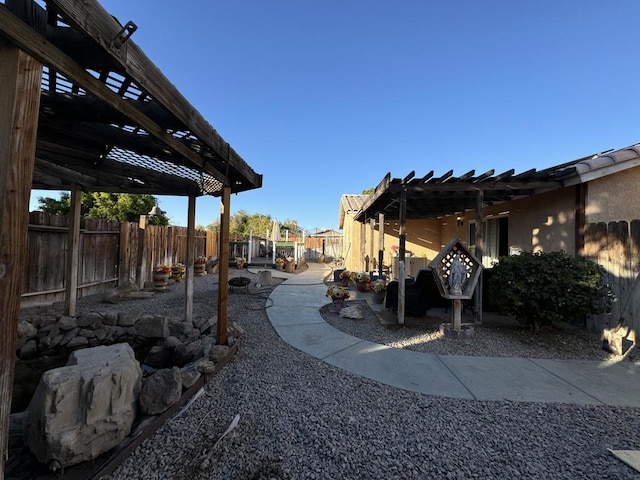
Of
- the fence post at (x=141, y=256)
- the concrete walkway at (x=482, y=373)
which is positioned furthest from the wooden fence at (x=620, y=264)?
the fence post at (x=141, y=256)

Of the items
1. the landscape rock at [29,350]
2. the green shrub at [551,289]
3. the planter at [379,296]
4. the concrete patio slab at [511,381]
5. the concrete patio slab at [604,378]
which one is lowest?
the landscape rock at [29,350]

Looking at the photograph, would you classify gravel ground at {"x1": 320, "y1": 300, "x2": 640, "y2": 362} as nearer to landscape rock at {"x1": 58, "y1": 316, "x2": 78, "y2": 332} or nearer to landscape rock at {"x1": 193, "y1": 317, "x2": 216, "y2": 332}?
landscape rock at {"x1": 193, "y1": 317, "x2": 216, "y2": 332}

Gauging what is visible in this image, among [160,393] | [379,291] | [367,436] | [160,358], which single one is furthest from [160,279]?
[367,436]

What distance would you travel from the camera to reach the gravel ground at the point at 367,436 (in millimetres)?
1810

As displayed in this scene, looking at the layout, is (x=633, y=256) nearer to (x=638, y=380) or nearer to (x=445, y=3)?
(x=638, y=380)

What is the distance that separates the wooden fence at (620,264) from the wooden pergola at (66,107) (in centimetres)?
594

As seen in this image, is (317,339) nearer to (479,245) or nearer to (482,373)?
(482,373)

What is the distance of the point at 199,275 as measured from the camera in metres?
11.3

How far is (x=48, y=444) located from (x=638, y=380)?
557cm

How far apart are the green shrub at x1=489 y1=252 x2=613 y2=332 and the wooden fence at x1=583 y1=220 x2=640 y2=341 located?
0.46 feet

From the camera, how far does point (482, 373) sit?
10.8 ft

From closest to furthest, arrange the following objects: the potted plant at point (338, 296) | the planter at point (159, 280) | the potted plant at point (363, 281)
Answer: the potted plant at point (338, 296) → the planter at point (159, 280) → the potted plant at point (363, 281)

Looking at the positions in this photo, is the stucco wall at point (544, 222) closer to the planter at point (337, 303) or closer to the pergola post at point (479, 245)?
the pergola post at point (479, 245)

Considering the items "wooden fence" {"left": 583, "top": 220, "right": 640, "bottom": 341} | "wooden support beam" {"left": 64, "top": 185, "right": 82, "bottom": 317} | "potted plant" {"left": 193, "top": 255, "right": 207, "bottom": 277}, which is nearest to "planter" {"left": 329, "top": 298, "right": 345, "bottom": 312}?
"wooden fence" {"left": 583, "top": 220, "right": 640, "bottom": 341}
